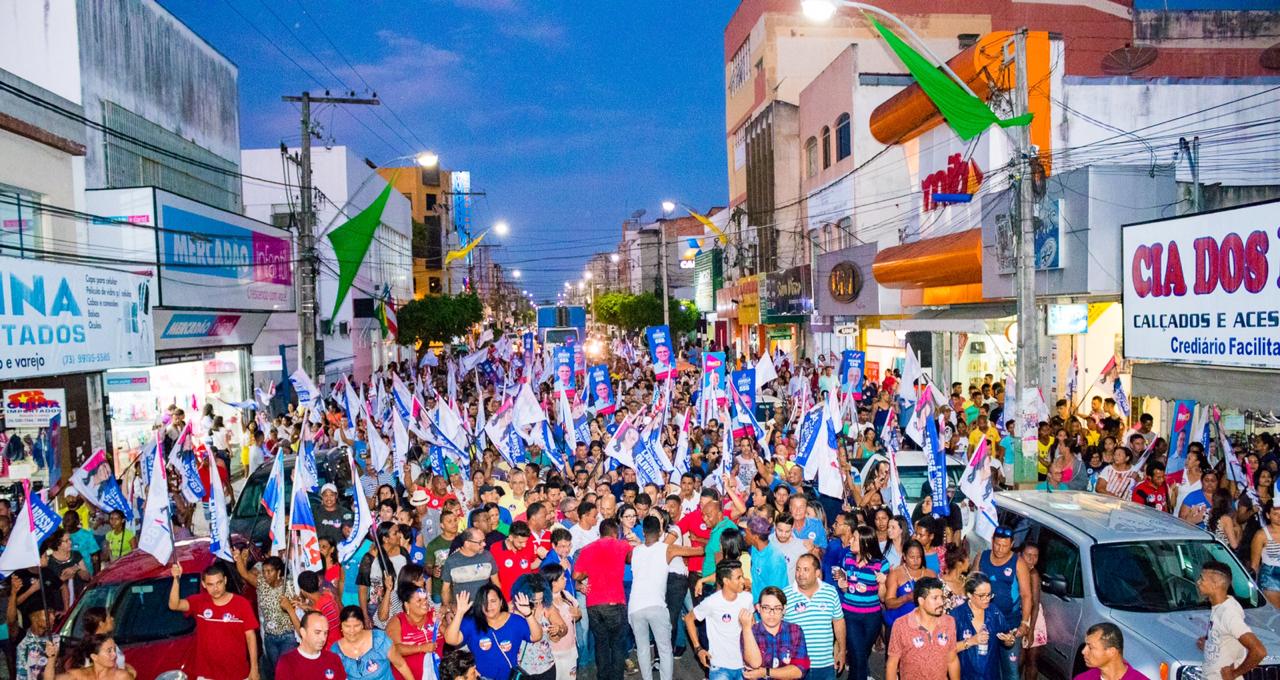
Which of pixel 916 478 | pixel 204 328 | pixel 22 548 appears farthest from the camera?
Result: pixel 204 328

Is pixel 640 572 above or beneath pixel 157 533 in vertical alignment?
beneath

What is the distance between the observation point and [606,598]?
762cm

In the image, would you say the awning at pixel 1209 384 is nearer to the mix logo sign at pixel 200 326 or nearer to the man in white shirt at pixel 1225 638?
the man in white shirt at pixel 1225 638

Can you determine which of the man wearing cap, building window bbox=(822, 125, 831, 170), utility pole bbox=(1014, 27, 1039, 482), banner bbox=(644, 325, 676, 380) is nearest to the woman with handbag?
the man wearing cap

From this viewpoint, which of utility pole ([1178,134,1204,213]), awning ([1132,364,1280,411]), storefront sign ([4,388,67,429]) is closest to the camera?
awning ([1132,364,1280,411])

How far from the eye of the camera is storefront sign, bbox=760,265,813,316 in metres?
34.8

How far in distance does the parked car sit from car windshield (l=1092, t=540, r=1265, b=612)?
7.44 metres

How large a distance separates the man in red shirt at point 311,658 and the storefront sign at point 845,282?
2539 cm

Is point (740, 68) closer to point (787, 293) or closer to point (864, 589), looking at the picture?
point (787, 293)

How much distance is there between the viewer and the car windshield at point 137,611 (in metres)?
7.32

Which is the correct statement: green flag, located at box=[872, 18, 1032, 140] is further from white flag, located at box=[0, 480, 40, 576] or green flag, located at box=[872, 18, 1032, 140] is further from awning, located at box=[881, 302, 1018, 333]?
white flag, located at box=[0, 480, 40, 576]

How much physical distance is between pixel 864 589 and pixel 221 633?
15.2 feet

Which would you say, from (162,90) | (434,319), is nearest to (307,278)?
(162,90)

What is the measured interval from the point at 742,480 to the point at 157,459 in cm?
665
